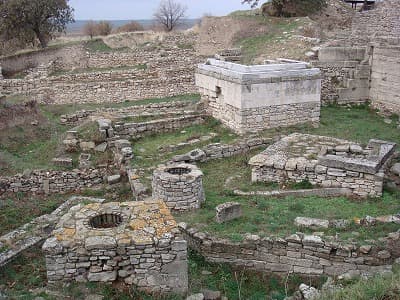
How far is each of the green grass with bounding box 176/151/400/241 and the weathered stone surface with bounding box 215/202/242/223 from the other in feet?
0.31

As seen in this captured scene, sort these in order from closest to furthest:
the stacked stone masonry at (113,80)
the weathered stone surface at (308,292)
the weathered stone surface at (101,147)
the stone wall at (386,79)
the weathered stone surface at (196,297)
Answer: the weathered stone surface at (308,292) < the weathered stone surface at (196,297) < the weathered stone surface at (101,147) < the stone wall at (386,79) < the stacked stone masonry at (113,80)

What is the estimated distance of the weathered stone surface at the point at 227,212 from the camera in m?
8.11

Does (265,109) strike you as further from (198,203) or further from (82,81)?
(82,81)

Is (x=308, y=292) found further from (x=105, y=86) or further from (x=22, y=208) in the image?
(x=105, y=86)

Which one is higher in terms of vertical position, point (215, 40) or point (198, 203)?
point (215, 40)

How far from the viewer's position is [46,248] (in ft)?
19.8

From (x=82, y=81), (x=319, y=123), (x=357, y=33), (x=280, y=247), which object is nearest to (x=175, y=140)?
(x=319, y=123)

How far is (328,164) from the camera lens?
975 cm

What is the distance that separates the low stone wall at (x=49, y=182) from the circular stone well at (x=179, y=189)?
354cm

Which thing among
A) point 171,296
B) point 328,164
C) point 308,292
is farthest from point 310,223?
point 171,296

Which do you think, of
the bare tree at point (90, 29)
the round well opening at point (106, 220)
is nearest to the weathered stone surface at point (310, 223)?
the round well opening at point (106, 220)

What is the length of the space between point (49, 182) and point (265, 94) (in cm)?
660

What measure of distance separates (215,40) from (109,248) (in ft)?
73.0

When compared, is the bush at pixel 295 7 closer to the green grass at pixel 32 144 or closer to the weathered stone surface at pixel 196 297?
the green grass at pixel 32 144
